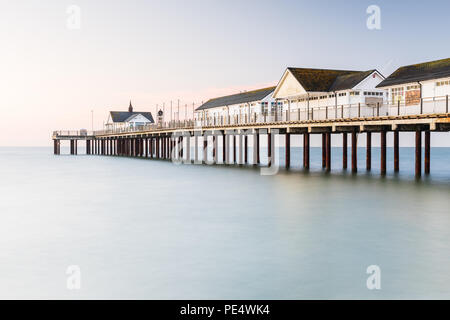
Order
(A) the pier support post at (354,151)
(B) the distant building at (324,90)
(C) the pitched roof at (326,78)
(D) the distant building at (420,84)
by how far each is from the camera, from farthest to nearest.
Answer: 1. (C) the pitched roof at (326,78)
2. (B) the distant building at (324,90)
3. (A) the pier support post at (354,151)
4. (D) the distant building at (420,84)

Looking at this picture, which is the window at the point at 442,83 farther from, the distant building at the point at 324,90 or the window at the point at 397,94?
the distant building at the point at 324,90

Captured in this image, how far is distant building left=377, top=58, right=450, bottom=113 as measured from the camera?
1244 inches

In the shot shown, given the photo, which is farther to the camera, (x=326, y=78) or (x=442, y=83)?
(x=326, y=78)

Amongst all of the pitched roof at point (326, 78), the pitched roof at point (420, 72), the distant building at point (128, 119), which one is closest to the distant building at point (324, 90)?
the pitched roof at point (326, 78)

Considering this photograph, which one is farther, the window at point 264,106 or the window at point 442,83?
the window at point 264,106

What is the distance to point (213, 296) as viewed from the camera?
11.1 meters

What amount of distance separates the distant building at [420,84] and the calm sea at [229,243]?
18.0ft

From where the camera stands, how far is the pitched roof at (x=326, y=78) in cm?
4247

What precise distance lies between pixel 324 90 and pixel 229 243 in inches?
1190

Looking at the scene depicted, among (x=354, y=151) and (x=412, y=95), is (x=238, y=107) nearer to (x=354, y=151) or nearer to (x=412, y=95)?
(x=354, y=151)

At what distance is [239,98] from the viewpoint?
61.9m

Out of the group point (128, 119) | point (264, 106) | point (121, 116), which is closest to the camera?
point (264, 106)

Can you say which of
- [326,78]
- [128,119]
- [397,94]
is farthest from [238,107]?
[128,119]
